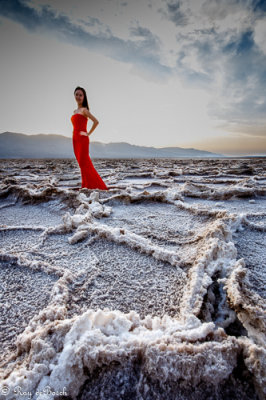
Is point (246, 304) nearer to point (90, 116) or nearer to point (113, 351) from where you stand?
point (113, 351)

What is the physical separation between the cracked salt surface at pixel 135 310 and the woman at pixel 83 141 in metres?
1.55

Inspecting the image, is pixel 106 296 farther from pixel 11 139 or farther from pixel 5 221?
pixel 11 139

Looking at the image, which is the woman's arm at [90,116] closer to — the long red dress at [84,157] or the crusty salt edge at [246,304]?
the long red dress at [84,157]

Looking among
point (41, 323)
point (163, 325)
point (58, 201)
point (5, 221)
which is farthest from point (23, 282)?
point (58, 201)

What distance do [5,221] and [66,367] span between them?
5.47 ft

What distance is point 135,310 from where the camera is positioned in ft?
2.51

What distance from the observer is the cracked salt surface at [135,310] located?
495 mm

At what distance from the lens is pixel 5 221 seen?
1.82m

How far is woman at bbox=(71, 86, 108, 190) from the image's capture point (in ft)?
10.1

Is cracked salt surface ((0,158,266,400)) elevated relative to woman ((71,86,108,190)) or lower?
lower

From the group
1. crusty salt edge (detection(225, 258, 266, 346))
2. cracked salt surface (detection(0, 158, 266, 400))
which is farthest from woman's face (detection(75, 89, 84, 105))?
crusty salt edge (detection(225, 258, 266, 346))

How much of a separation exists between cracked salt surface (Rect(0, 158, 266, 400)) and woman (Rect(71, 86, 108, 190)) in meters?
1.55

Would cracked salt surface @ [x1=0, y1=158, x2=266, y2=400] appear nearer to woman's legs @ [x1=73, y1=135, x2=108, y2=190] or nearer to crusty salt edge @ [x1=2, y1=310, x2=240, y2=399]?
crusty salt edge @ [x1=2, y1=310, x2=240, y2=399]

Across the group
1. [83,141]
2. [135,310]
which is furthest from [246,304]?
[83,141]
